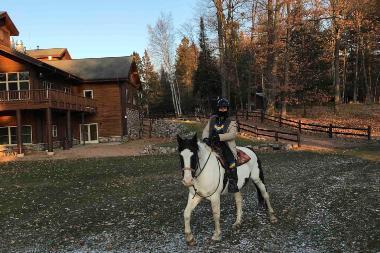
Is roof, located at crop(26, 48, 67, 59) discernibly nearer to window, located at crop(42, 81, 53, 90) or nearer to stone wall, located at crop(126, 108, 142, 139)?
stone wall, located at crop(126, 108, 142, 139)

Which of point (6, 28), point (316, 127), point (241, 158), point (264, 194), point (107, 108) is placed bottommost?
point (264, 194)

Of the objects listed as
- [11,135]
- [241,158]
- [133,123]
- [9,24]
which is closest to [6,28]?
[9,24]

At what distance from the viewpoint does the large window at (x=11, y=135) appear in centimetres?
3062

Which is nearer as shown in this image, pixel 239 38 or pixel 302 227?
pixel 302 227

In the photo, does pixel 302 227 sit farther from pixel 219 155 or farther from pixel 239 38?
pixel 239 38

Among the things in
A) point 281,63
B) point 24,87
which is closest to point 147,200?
point 24,87

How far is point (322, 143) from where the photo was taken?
26.9 m

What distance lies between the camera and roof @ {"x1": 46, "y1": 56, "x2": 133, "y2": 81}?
124ft

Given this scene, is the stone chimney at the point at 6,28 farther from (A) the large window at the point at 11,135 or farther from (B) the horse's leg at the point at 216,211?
(B) the horse's leg at the point at 216,211

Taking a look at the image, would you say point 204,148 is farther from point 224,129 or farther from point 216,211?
point 216,211

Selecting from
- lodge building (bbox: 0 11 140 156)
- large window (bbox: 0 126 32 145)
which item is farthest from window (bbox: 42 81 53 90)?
large window (bbox: 0 126 32 145)

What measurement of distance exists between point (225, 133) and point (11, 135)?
27.7 m

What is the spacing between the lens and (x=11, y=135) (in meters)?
30.7

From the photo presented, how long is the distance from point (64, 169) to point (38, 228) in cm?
1109
